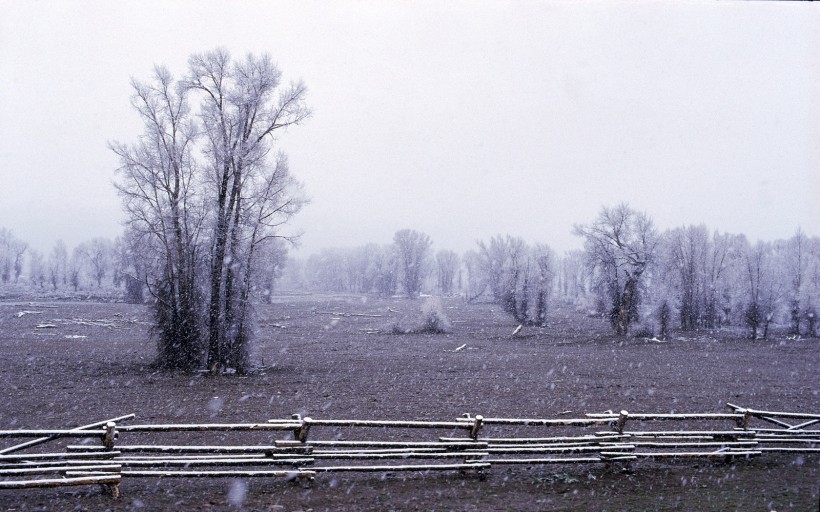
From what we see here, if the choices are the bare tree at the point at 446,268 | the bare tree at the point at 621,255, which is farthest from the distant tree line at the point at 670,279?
the bare tree at the point at 446,268

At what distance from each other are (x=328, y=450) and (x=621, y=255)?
37.5 metres

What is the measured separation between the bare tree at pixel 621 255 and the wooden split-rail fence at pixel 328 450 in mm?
31564

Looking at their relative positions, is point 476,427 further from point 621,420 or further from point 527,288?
point 527,288

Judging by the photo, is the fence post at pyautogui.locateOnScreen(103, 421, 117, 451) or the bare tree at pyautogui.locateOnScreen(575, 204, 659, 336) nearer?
the fence post at pyautogui.locateOnScreen(103, 421, 117, 451)

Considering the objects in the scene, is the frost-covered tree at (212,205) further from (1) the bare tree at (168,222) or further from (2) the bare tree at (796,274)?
(2) the bare tree at (796,274)

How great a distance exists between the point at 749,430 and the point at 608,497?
12.6ft

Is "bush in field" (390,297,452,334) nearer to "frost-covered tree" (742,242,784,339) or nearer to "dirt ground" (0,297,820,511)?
"dirt ground" (0,297,820,511)

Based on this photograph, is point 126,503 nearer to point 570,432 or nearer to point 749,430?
point 570,432

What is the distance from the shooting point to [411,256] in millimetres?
113875

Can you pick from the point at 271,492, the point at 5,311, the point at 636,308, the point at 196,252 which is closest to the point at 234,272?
the point at 196,252

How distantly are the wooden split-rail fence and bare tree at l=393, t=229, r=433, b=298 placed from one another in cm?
10097

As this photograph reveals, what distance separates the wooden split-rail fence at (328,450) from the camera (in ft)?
25.2

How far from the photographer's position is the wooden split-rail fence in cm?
767

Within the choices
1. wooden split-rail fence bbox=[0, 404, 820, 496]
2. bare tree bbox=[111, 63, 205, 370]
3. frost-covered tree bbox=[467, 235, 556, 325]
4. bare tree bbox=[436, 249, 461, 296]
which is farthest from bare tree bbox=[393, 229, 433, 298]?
wooden split-rail fence bbox=[0, 404, 820, 496]
